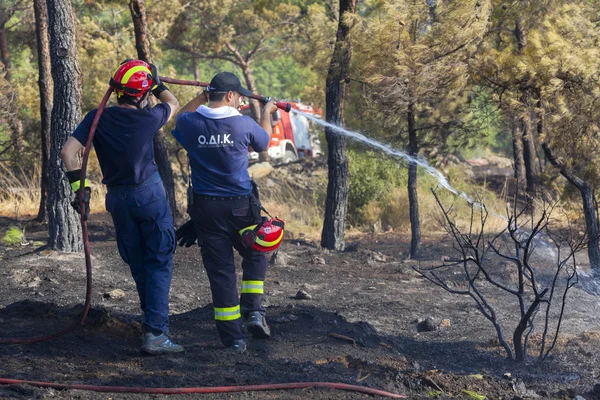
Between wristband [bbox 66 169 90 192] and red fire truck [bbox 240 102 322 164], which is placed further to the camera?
red fire truck [bbox 240 102 322 164]

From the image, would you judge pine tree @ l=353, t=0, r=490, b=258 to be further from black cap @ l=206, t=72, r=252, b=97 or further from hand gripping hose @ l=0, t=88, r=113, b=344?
hand gripping hose @ l=0, t=88, r=113, b=344

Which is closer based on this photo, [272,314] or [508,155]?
[272,314]

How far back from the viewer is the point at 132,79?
16.9 feet

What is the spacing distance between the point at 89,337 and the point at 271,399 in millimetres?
1746

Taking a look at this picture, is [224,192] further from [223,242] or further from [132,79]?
[132,79]

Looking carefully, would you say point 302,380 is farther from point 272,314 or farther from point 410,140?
point 410,140

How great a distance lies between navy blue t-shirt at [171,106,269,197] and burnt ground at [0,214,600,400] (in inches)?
45.6

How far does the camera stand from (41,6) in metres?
12.8

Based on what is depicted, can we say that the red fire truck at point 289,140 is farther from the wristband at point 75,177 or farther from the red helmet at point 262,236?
the wristband at point 75,177

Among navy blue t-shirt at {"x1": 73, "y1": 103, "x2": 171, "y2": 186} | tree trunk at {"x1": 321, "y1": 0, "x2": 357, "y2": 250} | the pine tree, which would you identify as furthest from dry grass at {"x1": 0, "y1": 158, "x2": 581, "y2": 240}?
navy blue t-shirt at {"x1": 73, "y1": 103, "x2": 171, "y2": 186}

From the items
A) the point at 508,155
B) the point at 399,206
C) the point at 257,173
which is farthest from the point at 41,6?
the point at 508,155

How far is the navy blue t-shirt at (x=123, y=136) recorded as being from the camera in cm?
520

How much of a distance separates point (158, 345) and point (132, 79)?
175 cm

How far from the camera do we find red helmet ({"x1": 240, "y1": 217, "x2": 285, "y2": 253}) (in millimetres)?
5520
